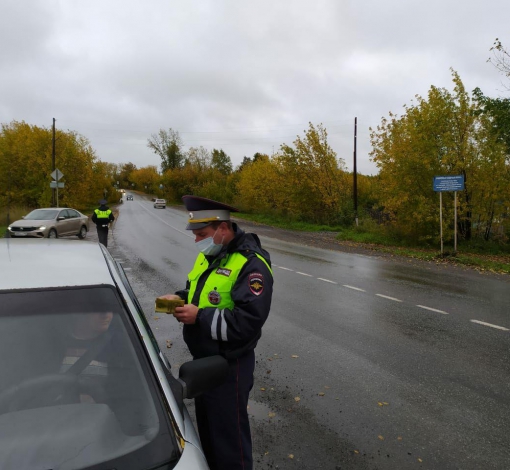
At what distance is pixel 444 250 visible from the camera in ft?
55.1

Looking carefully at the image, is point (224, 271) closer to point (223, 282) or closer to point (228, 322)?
point (223, 282)

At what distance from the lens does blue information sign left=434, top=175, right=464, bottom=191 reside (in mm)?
13953

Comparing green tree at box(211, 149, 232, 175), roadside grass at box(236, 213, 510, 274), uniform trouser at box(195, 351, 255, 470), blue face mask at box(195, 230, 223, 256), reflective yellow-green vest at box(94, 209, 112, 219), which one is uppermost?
green tree at box(211, 149, 232, 175)

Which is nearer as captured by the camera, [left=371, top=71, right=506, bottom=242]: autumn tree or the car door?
[left=371, top=71, right=506, bottom=242]: autumn tree

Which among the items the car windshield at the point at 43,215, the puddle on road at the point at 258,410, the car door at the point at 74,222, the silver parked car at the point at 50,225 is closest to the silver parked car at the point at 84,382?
the puddle on road at the point at 258,410

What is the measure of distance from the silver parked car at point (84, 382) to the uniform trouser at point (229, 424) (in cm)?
31

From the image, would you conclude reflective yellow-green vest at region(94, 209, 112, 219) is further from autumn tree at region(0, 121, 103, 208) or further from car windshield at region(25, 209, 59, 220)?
autumn tree at region(0, 121, 103, 208)

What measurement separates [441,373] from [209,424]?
3.40 m

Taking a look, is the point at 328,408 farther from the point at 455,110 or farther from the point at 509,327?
the point at 455,110

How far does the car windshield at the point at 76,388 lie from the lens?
5.02ft

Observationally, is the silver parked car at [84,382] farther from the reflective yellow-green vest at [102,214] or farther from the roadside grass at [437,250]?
the roadside grass at [437,250]

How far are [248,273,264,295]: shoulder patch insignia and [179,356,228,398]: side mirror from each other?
0.42 m

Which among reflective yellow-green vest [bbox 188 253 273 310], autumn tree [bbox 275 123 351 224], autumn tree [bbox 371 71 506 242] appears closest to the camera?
reflective yellow-green vest [bbox 188 253 273 310]

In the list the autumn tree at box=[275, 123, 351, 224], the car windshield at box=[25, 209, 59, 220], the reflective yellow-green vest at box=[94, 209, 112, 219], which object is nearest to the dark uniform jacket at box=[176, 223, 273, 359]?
the reflective yellow-green vest at box=[94, 209, 112, 219]
